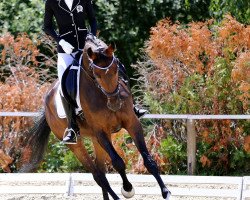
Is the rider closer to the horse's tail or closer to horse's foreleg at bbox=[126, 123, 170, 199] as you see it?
horse's foreleg at bbox=[126, 123, 170, 199]

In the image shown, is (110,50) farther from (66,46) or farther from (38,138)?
(38,138)

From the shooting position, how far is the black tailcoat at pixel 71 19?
8719 millimetres

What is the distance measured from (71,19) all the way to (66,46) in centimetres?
34

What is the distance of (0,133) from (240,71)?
3.70 meters

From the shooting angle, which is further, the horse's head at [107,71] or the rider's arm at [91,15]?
the rider's arm at [91,15]

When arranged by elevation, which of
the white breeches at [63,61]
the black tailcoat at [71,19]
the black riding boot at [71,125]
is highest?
the black tailcoat at [71,19]

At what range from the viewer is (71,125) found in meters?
8.69

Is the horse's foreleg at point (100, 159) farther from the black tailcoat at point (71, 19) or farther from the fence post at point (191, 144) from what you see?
the fence post at point (191, 144)

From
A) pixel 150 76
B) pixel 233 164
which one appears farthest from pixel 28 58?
pixel 233 164

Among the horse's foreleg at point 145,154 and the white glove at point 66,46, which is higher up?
the white glove at point 66,46

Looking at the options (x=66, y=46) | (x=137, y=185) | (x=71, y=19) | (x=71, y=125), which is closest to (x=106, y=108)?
(x=71, y=125)

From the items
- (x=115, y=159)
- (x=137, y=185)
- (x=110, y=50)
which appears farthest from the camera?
(x=137, y=185)

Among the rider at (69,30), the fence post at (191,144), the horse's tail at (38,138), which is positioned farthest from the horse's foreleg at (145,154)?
the fence post at (191,144)

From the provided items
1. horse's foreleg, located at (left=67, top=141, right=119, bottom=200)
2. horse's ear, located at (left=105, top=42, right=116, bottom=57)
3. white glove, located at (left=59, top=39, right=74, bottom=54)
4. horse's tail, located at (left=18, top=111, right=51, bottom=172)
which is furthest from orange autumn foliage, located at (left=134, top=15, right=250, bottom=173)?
horse's ear, located at (left=105, top=42, right=116, bottom=57)
